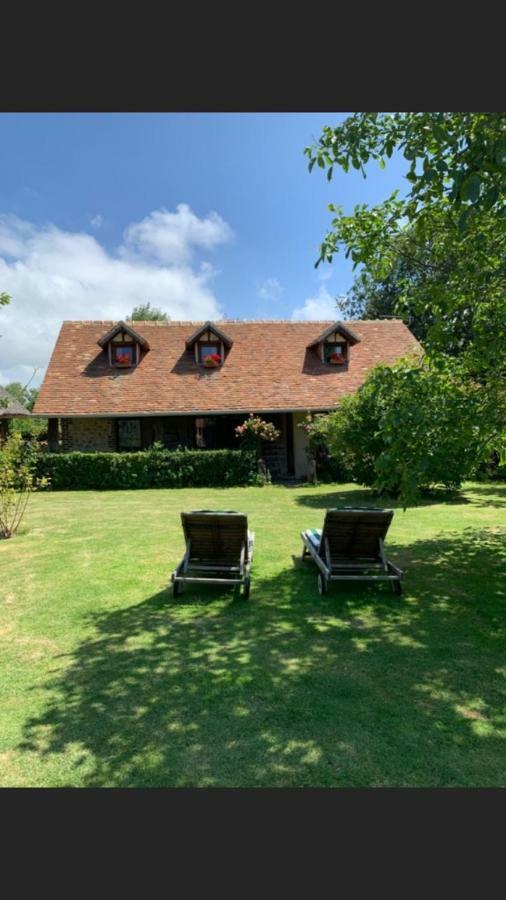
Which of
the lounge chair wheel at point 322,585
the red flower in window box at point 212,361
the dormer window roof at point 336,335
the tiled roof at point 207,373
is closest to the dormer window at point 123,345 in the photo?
the tiled roof at point 207,373

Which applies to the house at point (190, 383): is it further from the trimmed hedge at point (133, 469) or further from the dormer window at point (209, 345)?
the trimmed hedge at point (133, 469)

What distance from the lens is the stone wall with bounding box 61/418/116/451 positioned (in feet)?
67.7

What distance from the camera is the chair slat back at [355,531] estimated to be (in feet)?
20.1

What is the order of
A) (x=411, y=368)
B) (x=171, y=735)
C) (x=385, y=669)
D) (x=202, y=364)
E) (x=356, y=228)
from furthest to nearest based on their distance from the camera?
(x=202, y=364) < (x=411, y=368) < (x=356, y=228) < (x=385, y=669) < (x=171, y=735)

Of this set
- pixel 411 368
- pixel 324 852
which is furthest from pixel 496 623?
pixel 324 852

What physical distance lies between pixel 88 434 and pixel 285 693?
18.5m

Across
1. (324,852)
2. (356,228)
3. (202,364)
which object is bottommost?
(324,852)

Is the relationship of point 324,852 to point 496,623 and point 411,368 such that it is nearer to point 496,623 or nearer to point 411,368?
point 496,623

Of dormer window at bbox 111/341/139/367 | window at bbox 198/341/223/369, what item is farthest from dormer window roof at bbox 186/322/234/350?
dormer window at bbox 111/341/139/367

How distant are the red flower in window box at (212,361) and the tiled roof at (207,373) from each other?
0.27 metres

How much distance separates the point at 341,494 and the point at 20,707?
12.8 metres

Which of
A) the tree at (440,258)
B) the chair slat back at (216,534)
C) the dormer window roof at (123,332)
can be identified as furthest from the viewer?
the dormer window roof at (123,332)

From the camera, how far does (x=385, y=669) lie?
4.30m

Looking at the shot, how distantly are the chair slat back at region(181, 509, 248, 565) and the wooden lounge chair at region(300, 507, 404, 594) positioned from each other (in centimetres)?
104
